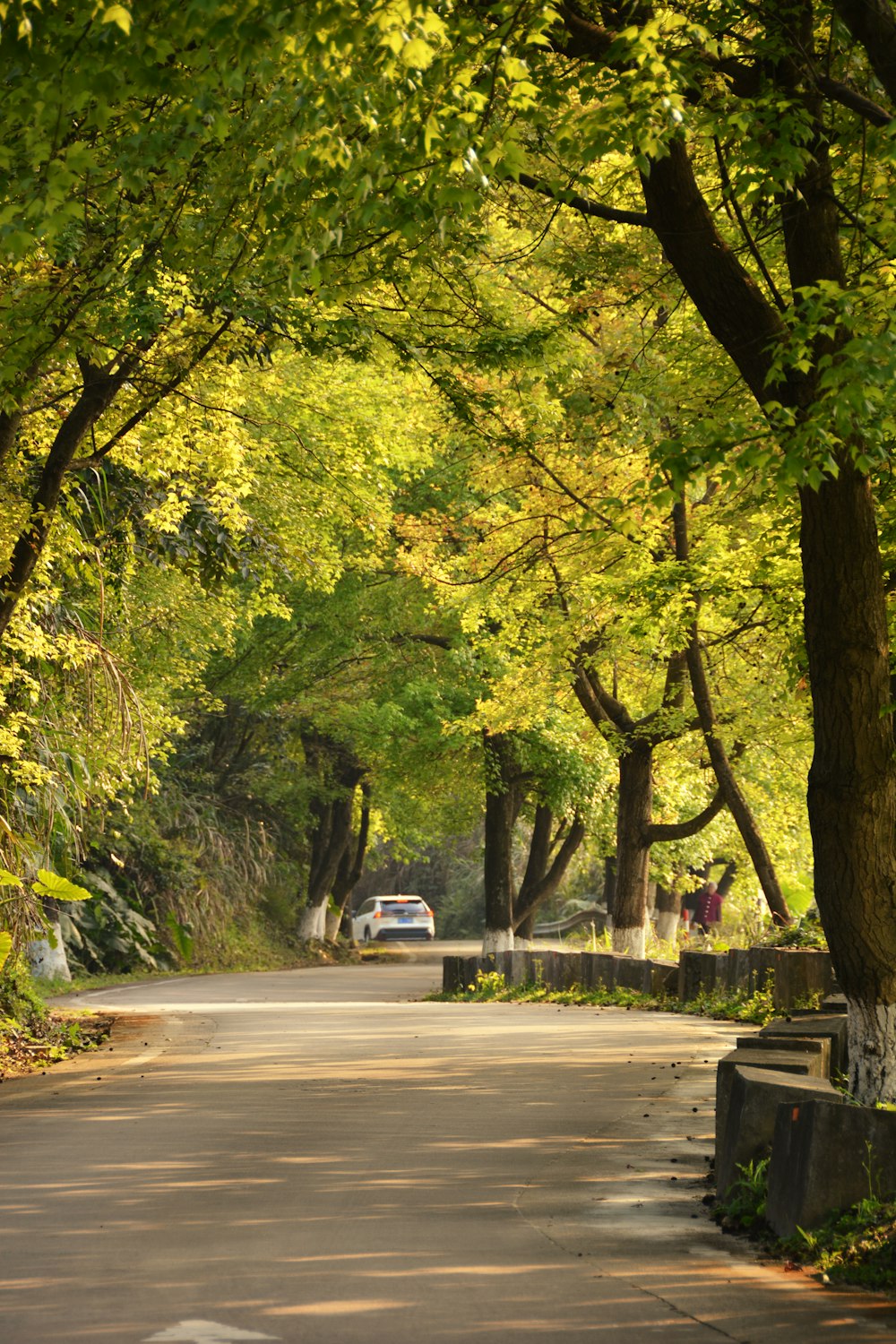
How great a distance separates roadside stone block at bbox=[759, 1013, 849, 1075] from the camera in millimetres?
10227

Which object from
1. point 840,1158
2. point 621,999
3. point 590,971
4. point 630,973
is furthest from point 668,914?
point 840,1158

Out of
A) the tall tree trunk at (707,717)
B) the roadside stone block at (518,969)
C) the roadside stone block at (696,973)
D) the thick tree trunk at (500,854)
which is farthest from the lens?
the thick tree trunk at (500,854)

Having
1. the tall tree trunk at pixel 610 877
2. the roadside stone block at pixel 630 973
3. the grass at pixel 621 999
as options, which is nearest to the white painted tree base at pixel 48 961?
the grass at pixel 621 999

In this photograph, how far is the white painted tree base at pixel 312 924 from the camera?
145ft

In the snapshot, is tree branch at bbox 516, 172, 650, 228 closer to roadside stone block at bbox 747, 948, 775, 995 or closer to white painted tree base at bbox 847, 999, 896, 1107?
white painted tree base at bbox 847, 999, 896, 1107

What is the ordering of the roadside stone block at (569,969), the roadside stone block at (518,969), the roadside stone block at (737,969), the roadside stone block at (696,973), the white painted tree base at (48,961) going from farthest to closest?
the white painted tree base at (48,961)
the roadside stone block at (518,969)
the roadside stone block at (569,969)
the roadside stone block at (696,973)
the roadside stone block at (737,969)

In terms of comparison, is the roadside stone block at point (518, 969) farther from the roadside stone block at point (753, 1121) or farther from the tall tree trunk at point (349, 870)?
the roadside stone block at point (753, 1121)

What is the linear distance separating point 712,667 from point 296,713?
601 inches

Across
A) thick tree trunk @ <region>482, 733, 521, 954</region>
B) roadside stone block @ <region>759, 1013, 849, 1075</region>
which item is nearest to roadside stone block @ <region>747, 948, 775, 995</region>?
roadside stone block @ <region>759, 1013, 849, 1075</region>

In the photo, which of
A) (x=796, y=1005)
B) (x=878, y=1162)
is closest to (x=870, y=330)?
(x=878, y=1162)

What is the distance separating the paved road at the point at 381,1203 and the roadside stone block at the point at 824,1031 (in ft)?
2.63

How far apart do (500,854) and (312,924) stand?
36.6 ft

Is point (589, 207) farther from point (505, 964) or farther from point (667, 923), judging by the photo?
point (667, 923)

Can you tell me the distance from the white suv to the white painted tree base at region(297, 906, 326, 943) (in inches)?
308
